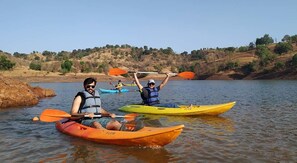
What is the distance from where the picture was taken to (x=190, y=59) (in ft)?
409

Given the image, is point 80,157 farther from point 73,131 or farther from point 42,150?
point 73,131

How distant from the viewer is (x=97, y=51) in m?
139

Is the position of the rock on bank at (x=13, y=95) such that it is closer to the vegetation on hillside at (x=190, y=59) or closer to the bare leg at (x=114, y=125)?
the bare leg at (x=114, y=125)

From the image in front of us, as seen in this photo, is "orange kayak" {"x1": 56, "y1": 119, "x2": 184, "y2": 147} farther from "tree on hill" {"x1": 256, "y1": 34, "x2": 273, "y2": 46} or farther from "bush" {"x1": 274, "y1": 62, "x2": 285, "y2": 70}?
"tree on hill" {"x1": 256, "y1": 34, "x2": 273, "y2": 46}

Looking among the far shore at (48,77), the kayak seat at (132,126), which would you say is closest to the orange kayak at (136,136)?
the kayak seat at (132,126)

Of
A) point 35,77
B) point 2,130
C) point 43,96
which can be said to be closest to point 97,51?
point 35,77

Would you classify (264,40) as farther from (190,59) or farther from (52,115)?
(52,115)

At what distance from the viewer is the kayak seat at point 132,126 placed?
7901 mm

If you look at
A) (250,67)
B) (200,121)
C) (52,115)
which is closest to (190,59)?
(250,67)

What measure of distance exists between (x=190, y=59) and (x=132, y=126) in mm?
118370

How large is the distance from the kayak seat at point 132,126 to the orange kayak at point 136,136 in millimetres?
117

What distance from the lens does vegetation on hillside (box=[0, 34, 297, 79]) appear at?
2734 inches

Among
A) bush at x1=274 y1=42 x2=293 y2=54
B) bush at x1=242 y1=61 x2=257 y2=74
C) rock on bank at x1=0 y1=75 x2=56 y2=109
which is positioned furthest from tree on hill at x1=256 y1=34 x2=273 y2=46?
rock on bank at x1=0 y1=75 x2=56 y2=109

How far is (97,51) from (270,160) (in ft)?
444
